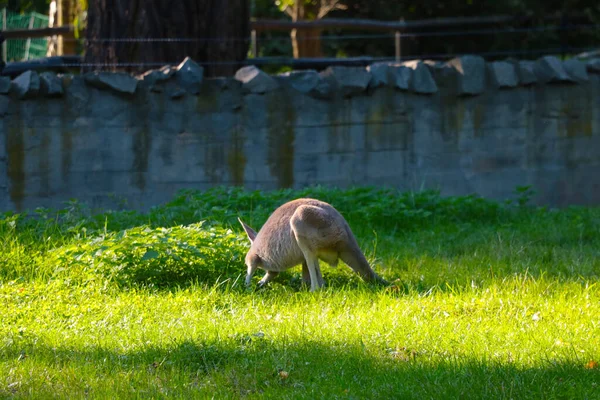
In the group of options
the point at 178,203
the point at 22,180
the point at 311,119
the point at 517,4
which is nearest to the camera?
the point at 178,203

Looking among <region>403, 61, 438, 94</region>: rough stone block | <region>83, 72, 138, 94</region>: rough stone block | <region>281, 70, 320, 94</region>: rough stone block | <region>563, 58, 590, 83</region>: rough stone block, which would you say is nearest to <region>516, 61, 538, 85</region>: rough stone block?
<region>563, 58, 590, 83</region>: rough stone block

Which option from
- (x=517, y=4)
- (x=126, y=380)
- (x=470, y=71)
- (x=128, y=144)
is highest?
(x=517, y=4)

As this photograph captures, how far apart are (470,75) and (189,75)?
384 cm

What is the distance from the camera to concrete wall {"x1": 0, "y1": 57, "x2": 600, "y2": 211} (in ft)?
35.2

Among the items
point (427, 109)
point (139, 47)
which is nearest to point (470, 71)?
point (427, 109)

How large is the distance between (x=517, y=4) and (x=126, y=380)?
64.8 ft

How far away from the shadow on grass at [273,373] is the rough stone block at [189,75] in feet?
19.8

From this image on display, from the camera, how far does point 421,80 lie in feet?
38.5

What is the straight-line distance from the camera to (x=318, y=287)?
678cm

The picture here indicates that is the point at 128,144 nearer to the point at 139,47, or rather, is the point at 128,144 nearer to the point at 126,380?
the point at 139,47

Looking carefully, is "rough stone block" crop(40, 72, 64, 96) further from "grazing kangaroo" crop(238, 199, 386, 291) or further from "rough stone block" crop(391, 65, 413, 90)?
"grazing kangaroo" crop(238, 199, 386, 291)

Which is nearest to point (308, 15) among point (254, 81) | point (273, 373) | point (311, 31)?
point (311, 31)

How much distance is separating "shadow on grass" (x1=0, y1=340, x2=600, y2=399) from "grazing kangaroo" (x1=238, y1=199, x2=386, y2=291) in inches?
54.4

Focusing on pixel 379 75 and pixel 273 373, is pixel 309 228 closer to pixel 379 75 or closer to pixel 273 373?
pixel 273 373
